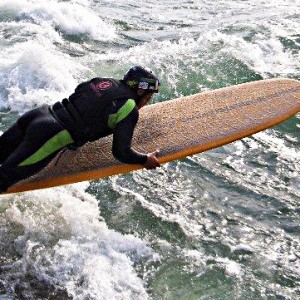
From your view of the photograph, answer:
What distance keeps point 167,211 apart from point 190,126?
0.94 m

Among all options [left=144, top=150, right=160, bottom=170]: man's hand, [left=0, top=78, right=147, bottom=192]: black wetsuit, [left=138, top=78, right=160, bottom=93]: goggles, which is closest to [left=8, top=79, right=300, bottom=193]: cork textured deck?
[left=144, top=150, right=160, bottom=170]: man's hand

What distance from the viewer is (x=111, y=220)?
19.6 feet

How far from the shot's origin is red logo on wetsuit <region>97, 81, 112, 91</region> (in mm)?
5000

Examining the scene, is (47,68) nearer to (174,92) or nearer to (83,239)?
(174,92)

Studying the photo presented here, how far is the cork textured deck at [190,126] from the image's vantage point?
5.50 meters

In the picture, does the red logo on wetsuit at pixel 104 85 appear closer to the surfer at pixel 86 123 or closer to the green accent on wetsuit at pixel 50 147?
the surfer at pixel 86 123

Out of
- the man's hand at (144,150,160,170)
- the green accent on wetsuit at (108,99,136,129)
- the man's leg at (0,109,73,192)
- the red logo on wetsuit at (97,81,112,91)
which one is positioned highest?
the red logo on wetsuit at (97,81,112,91)

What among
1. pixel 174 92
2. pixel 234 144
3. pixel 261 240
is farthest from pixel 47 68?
pixel 261 240

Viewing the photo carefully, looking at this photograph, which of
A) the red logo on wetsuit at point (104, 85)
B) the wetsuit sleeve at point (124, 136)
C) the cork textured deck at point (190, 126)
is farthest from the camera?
the cork textured deck at point (190, 126)

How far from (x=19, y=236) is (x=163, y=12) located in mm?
9105

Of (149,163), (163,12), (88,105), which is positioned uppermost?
(88,105)

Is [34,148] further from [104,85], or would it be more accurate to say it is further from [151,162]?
[151,162]

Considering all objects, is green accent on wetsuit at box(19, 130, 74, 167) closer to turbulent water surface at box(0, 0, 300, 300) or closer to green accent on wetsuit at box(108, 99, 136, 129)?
green accent on wetsuit at box(108, 99, 136, 129)

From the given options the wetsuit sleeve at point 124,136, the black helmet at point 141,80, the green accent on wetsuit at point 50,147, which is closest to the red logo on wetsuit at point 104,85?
the black helmet at point 141,80
